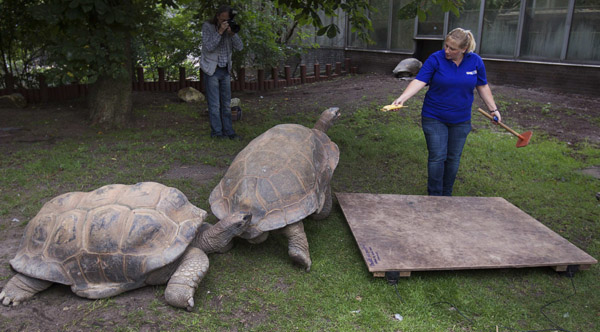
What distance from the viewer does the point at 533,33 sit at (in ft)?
38.0

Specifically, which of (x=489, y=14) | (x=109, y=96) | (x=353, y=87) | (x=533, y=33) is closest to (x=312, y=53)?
(x=353, y=87)

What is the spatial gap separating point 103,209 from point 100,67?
4.25m

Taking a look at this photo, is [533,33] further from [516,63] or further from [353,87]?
[353,87]

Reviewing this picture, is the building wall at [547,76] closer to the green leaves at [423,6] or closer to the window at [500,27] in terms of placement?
the window at [500,27]

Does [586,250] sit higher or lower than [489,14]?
lower

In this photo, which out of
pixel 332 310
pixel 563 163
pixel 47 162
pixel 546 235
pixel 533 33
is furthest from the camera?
pixel 533 33

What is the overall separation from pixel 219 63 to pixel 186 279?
430 centimetres

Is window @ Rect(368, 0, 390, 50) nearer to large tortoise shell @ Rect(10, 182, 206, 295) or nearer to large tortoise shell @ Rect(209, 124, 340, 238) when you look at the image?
large tortoise shell @ Rect(209, 124, 340, 238)

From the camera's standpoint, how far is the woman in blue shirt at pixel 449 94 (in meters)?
4.37

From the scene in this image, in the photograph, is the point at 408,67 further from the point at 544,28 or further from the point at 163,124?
the point at 163,124

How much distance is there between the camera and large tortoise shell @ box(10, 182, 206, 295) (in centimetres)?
305

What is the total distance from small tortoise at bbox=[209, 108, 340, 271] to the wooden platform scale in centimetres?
54

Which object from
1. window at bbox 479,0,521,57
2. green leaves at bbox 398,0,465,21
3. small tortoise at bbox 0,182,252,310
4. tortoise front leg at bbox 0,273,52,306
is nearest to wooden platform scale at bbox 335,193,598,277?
small tortoise at bbox 0,182,252,310

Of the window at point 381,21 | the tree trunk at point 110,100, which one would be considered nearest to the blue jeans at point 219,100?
the tree trunk at point 110,100
